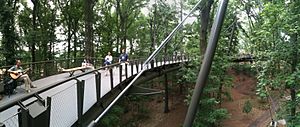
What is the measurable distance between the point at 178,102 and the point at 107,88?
894 inches

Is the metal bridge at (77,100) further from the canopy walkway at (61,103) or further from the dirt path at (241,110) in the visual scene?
the dirt path at (241,110)

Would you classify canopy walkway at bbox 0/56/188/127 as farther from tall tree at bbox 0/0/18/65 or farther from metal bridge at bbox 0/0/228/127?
tall tree at bbox 0/0/18/65

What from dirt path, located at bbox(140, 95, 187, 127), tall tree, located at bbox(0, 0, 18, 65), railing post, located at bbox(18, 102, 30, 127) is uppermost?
tall tree, located at bbox(0, 0, 18, 65)

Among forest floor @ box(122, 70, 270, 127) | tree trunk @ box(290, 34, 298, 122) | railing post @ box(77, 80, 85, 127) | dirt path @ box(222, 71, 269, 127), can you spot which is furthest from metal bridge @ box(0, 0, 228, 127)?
dirt path @ box(222, 71, 269, 127)

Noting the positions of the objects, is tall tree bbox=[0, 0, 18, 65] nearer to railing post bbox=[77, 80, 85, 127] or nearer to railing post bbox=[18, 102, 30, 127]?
railing post bbox=[77, 80, 85, 127]

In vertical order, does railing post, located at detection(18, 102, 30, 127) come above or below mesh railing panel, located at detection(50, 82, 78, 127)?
above

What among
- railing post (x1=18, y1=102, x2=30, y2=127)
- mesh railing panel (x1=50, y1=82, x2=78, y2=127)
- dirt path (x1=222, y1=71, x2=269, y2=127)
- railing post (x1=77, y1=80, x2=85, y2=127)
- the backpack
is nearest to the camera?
railing post (x1=18, y1=102, x2=30, y2=127)

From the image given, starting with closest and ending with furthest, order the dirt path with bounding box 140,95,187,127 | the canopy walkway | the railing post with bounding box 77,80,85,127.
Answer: the canopy walkway < the railing post with bounding box 77,80,85,127 < the dirt path with bounding box 140,95,187,127

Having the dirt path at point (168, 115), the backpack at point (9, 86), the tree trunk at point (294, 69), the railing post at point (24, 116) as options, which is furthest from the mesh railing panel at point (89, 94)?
the dirt path at point (168, 115)

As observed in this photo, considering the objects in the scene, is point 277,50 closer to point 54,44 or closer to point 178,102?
point 178,102

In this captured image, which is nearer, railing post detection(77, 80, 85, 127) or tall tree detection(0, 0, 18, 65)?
railing post detection(77, 80, 85, 127)

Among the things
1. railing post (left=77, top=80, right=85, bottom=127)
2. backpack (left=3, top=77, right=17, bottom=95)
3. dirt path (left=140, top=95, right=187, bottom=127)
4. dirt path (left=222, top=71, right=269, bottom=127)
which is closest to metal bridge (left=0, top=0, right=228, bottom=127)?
railing post (left=77, top=80, right=85, bottom=127)

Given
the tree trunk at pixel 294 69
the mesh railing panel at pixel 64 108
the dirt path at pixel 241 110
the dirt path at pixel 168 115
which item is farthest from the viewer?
the dirt path at pixel 168 115

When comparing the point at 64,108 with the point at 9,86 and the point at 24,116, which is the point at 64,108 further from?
the point at 9,86
